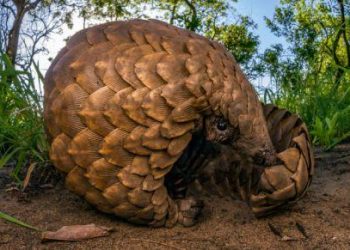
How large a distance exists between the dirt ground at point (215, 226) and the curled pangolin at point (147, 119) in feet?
0.26

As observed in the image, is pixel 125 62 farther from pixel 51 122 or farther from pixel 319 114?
pixel 319 114

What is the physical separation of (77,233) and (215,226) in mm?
511

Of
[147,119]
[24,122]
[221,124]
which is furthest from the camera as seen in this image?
[24,122]

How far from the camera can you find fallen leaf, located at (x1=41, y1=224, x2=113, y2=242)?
170 cm

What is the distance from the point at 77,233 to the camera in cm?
172

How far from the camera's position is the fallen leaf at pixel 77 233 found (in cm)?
170

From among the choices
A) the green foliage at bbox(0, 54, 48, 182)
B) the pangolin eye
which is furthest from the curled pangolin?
the green foliage at bbox(0, 54, 48, 182)

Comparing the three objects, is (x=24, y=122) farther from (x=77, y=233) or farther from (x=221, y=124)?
(x=221, y=124)

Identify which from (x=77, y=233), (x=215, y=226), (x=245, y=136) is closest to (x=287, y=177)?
(x=245, y=136)

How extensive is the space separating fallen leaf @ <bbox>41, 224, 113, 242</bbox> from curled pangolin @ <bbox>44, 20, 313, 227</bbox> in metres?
0.08

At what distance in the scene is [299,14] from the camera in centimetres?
1806

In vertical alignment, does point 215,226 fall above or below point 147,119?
below

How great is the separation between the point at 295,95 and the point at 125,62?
7.87 ft

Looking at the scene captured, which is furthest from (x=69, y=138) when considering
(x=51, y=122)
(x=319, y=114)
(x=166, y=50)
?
(x=319, y=114)
